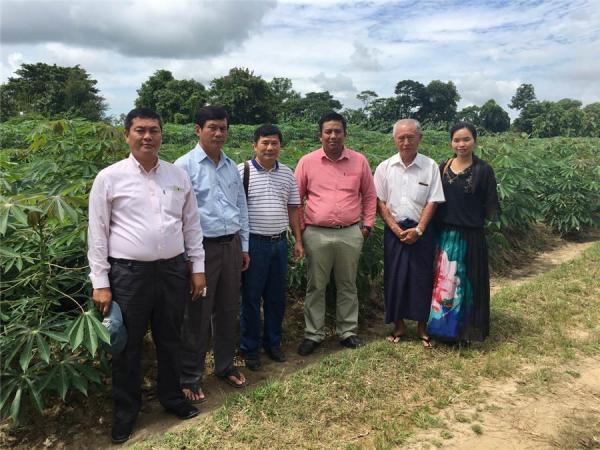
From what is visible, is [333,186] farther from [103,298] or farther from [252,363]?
[103,298]

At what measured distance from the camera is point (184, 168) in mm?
2459

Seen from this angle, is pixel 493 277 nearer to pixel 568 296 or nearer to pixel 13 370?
pixel 568 296

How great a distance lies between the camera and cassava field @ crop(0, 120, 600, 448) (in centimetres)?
212

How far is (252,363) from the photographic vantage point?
302cm

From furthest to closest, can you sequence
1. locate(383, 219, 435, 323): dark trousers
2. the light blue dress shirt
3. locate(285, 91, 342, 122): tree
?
locate(285, 91, 342, 122): tree → locate(383, 219, 435, 323): dark trousers → the light blue dress shirt

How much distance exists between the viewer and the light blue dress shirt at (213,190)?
247cm

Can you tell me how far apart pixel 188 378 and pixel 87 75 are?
92.7 ft

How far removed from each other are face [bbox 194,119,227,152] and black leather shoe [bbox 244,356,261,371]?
1.41m

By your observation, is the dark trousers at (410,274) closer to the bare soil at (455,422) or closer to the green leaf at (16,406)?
the bare soil at (455,422)

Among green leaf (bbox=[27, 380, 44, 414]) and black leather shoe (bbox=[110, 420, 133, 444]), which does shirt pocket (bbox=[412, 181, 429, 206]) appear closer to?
black leather shoe (bbox=[110, 420, 133, 444])

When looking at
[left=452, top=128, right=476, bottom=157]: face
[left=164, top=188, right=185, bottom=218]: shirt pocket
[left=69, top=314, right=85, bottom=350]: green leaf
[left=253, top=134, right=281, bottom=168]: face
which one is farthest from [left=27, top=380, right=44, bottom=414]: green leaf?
[left=452, top=128, right=476, bottom=157]: face

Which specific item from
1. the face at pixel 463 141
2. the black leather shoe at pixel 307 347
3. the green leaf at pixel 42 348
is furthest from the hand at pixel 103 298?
the face at pixel 463 141

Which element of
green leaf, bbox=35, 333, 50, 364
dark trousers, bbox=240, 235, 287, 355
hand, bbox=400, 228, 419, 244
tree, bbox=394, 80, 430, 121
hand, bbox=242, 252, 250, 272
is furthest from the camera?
tree, bbox=394, 80, 430, 121

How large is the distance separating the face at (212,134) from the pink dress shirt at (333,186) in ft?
2.56
